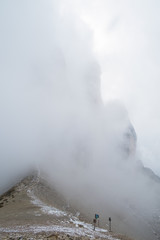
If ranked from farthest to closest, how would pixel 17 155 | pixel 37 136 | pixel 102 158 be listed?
pixel 102 158
pixel 37 136
pixel 17 155

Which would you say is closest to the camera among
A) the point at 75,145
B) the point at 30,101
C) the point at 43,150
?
the point at 43,150

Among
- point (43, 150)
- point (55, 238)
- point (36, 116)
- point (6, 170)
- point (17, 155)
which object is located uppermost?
Answer: point (36, 116)

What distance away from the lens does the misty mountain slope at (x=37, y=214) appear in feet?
68.2

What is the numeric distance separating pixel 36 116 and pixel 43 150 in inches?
2222

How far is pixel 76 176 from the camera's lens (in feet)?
319

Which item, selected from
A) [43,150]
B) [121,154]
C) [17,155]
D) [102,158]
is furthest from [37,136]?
[121,154]

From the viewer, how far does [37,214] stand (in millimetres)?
28672

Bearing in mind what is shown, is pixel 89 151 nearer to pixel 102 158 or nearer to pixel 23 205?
pixel 102 158

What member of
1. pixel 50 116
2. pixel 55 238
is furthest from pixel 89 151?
pixel 55 238

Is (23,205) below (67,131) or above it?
below

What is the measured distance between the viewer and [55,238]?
14.0m

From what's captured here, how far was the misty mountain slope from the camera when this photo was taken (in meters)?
20.8

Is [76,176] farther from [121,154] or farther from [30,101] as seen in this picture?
[30,101]

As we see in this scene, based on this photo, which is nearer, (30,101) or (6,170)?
(6,170)
